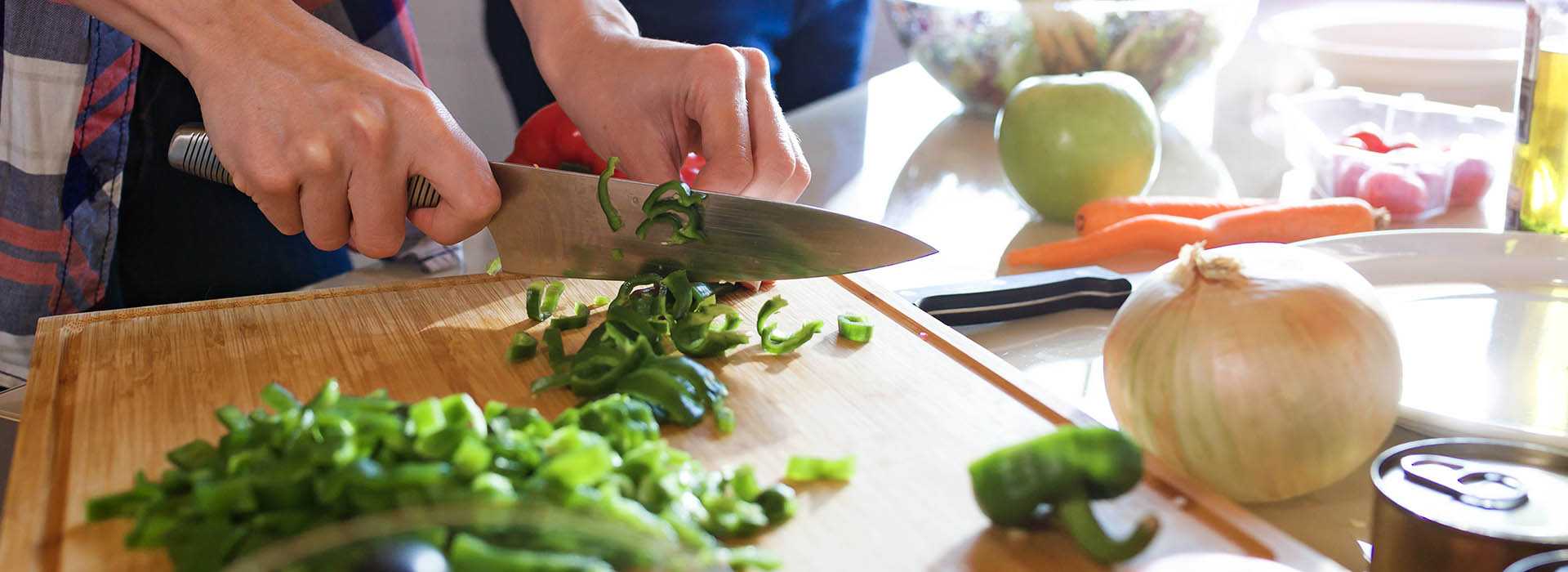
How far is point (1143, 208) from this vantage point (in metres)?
1.77

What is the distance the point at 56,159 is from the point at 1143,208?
62.7 inches

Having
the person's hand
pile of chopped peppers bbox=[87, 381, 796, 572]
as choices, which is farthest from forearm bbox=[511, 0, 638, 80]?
pile of chopped peppers bbox=[87, 381, 796, 572]

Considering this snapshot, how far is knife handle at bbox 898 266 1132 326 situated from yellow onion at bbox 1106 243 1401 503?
16.4 inches

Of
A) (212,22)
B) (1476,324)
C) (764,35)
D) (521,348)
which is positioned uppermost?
(212,22)

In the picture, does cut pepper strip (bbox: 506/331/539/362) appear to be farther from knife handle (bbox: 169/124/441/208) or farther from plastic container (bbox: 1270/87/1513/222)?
plastic container (bbox: 1270/87/1513/222)

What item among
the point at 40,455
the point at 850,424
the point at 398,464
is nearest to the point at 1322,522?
the point at 850,424

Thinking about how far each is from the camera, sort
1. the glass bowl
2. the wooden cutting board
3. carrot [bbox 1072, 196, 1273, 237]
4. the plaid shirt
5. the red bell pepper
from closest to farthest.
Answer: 1. the wooden cutting board
2. the plaid shirt
3. carrot [bbox 1072, 196, 1273, 237]
4. the red bell pepper
5. the glass bowl

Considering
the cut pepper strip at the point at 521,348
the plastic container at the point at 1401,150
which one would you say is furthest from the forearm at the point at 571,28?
the plastic container at the point at 1401,150

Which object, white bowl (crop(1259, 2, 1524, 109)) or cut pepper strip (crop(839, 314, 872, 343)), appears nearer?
cut pepper strip (crop(839, 314, 872, 343))

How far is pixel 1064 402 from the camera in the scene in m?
1.11

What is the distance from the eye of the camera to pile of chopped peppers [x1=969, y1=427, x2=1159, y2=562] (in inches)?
33.1

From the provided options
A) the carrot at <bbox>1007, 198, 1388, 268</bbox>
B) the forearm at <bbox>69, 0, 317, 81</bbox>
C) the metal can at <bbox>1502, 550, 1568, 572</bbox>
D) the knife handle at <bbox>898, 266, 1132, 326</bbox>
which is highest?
the forearm at <bbox>69, 0, 317, 81</bbox>

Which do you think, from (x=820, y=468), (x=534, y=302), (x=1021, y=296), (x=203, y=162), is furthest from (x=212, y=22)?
(x=1021, y=296)

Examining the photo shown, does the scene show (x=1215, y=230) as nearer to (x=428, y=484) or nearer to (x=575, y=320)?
(x=575, y=320)
